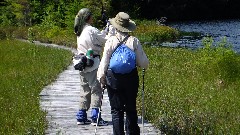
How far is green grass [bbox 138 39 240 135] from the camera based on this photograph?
7.44 metres

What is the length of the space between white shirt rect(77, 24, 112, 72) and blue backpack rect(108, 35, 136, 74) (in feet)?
4.11

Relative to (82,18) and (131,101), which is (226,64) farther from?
(131,101)

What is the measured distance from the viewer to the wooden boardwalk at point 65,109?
7312 mm

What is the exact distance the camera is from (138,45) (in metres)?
6.20

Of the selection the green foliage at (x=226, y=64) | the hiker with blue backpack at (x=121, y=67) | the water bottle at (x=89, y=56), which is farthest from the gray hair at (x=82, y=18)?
the green foliage at (x=226, y=64)

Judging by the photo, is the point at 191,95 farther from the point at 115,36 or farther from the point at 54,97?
the point at 115,36

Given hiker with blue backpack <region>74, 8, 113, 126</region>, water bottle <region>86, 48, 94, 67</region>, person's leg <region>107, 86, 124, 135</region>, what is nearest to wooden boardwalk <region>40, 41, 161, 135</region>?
hiker with blue backpack <region>74, 8, 113, 126</region>

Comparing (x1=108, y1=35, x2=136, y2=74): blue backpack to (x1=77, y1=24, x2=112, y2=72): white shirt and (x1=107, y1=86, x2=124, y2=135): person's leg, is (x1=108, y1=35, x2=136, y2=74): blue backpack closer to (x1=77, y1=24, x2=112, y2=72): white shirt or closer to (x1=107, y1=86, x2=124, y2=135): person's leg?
(x1=107, y1=86, x2=124, y2=135): person's leg

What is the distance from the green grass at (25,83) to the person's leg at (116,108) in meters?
1.22

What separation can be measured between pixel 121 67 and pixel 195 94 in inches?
210

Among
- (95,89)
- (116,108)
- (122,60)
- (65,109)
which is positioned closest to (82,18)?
(95,89)

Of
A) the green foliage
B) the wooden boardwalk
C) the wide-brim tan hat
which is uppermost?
the wide-brim tan hat

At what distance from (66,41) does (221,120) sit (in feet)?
61.1

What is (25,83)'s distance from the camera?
1180 centimetres
